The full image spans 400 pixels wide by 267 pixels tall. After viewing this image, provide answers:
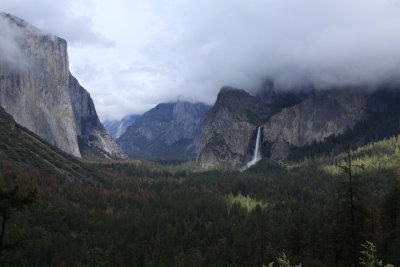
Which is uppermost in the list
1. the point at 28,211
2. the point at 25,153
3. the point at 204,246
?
the point at 25,153

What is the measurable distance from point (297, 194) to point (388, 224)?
406 ft

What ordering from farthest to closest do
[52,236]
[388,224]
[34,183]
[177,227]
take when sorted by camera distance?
[34,183] → [177,227] → [52,236] → [388,224]

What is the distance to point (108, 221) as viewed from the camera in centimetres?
13775

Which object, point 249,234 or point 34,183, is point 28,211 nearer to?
point 34,183

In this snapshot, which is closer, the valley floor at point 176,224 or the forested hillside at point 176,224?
the forested hillside at point 176,224

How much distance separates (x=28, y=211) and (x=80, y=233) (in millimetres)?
20487

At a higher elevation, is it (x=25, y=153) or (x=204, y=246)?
(x=25, y=153)

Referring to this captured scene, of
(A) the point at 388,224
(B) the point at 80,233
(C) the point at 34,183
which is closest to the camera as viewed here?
(A) the point at 388,224

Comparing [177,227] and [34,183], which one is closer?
[177,227]

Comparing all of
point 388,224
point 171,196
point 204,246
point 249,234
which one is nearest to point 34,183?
point 171,196

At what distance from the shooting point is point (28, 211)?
12975cm

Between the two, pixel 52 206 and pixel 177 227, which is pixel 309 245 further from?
pixel 52 206

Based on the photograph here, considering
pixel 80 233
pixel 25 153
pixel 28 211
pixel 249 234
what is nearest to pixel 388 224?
pixel 249 234

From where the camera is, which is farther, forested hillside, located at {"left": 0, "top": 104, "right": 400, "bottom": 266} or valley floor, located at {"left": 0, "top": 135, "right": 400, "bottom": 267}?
valley floor, located at {"left": 0, "top": 135, "right": 400, "bottom": 267}
